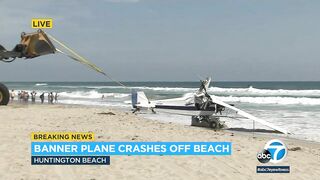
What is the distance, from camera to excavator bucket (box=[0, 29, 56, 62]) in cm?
849

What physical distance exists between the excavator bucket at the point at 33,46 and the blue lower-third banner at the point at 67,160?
256cm

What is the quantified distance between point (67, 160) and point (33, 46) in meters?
2.89

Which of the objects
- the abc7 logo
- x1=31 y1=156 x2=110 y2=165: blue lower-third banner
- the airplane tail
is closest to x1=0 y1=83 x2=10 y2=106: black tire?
x1=31 y1=156 x2=110 y2=165: blue lower-third banner

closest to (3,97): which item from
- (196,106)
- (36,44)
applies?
(36,44)

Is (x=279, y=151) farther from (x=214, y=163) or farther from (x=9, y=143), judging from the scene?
(x=9, y=143)

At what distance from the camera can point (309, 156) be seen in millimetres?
12141

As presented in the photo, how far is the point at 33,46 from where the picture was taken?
29.6 ft

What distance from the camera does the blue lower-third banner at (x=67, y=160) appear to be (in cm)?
902

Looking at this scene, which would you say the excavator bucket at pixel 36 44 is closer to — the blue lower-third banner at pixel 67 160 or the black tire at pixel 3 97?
the blue lower-third banner at pixel 67 160

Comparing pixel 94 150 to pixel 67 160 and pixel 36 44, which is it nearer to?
pixel 67 160

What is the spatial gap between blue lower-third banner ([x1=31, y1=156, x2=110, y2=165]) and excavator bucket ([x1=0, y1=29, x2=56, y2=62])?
8.39 ft

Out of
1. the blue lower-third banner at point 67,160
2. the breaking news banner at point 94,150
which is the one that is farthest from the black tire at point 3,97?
the blue lower-third banner at point 67,160

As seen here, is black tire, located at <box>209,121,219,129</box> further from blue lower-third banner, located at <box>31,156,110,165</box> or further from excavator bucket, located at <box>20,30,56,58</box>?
excavator bucket, located at <box>20,30,56,58</box>

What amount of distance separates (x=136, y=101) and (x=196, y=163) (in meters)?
13.3
